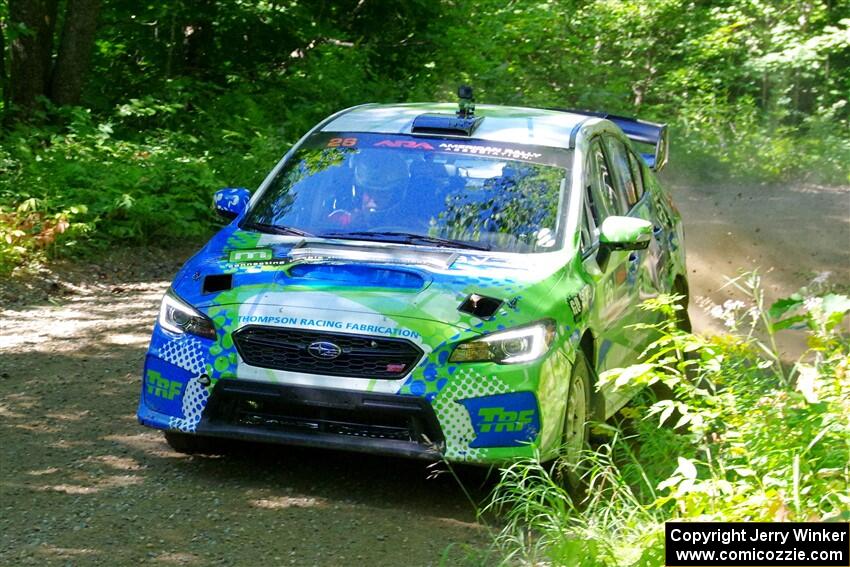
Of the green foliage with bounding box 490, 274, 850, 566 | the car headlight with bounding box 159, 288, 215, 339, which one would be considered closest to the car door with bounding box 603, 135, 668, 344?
the green foliage with bounding box 490, 274, 850, 566

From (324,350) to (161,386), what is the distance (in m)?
0.91

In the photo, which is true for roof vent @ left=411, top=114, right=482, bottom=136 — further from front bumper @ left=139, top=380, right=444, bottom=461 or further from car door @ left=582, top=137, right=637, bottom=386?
front bumper @ left=139, top=380, right=444, bottom=461

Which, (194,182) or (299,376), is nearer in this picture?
(299,376)

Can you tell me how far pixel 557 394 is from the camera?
19.8 feet

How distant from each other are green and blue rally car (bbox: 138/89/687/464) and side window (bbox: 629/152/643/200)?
99 centimetres

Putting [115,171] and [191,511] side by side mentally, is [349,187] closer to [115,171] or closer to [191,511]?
[191,511]

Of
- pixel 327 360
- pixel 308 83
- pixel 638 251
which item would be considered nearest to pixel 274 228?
pixel 327 360

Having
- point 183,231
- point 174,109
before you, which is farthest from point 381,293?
point 174,109

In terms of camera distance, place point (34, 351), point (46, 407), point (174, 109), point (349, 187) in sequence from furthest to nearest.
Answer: point (174, 109), point (34, 351), point (46, 407), point (349, 187)

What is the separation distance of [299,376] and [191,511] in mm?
786

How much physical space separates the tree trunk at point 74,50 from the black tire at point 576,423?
10873mm

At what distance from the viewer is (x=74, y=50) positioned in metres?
15.6

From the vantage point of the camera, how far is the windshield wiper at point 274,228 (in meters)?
6.98

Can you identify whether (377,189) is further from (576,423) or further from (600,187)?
(576,423)
